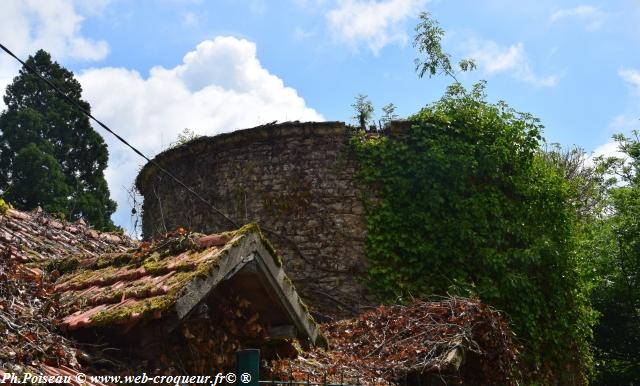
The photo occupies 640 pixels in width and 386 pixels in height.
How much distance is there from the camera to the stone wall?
10.7 m

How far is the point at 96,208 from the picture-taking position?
2262cm

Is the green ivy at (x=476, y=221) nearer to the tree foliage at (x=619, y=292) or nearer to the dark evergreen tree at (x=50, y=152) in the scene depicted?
the tree foliage at (x=619, y=292)

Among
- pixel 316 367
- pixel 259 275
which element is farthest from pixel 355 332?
pixel 259 275

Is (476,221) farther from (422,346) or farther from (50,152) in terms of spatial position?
(50,152)

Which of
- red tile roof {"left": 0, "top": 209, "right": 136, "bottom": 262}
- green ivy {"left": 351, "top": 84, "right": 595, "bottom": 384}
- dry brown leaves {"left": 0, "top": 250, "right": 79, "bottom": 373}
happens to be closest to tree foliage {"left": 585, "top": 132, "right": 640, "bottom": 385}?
green ivy {"left": 351, "top": 84, "right": 595, "bottom": 384}

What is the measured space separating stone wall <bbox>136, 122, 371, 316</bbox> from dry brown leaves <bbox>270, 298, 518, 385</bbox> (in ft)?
7.47

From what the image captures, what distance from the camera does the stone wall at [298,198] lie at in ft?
35.0

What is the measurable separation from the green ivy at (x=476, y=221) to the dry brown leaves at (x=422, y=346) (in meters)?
2.10

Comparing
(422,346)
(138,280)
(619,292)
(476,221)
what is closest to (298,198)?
(476,221)

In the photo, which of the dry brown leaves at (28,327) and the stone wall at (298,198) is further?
the stone wall at (298,198)

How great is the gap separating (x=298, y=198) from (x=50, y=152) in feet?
48.3

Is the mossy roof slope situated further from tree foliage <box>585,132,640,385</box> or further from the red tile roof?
tree foliage <box>585,132,640,385</box>

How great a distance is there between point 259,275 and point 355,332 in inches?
129

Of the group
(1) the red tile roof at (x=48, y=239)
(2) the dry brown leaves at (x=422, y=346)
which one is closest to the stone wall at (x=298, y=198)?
(1) the red tile roof at (x=48, y=239)
